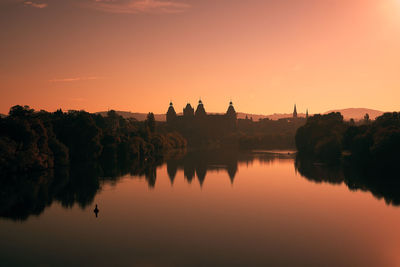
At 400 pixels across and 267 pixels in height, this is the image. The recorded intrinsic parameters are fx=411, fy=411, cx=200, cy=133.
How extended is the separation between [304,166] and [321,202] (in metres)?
31.4

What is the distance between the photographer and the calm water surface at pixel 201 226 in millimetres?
23516

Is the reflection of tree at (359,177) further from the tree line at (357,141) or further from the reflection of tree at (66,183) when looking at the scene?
the reflection of tree at (66,183)

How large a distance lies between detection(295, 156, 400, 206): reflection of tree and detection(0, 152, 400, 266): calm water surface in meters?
1.73

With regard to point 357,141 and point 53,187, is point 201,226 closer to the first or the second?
point 53,187

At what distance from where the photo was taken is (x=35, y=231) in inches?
1132

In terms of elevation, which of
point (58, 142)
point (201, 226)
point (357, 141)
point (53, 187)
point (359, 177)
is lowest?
point (201, 226)

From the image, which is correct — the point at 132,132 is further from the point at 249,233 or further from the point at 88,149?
the point at 249,233

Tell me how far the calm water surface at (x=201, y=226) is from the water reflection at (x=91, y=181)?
38 centimetres

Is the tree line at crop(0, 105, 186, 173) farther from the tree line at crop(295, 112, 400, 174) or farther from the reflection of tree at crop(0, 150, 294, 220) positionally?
the tree line at crop(295, 112, 400, 174)

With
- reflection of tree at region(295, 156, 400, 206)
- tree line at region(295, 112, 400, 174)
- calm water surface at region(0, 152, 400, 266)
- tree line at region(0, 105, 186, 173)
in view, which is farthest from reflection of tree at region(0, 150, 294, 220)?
tree line at region(295, 112, 400, 174)

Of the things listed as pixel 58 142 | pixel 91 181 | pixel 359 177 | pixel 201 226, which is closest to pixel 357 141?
pixel 359 177

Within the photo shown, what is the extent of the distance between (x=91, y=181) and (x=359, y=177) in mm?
34590

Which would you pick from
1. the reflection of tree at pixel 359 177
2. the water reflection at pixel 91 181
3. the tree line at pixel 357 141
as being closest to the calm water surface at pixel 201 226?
the water reflection at pixel 91 181

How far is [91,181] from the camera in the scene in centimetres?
5138
